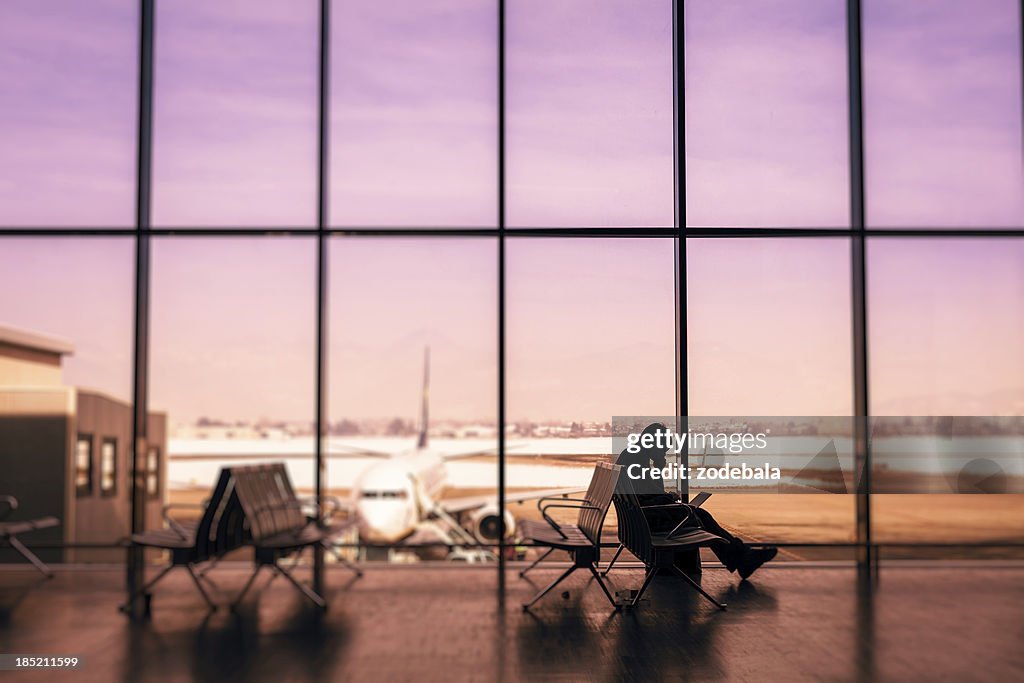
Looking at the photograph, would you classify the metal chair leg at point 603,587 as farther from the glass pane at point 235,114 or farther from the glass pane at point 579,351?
the glass pane at point 235,114

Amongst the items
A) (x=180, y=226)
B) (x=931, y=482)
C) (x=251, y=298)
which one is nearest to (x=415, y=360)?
(x=251, y=298)

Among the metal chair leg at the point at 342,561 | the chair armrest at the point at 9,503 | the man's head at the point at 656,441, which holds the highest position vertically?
the man's head at the point at 656,441

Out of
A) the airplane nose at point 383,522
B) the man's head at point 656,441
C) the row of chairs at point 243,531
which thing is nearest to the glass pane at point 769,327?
the man's head at point 656,441

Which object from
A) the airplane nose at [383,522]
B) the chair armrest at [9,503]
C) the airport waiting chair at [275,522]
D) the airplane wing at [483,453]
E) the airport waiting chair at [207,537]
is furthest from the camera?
the airplane nose at [383,522]

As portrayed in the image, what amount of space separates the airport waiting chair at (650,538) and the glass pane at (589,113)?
200 cm

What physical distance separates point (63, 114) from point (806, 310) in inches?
212

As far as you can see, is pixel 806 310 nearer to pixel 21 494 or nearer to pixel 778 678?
pixel 778 678

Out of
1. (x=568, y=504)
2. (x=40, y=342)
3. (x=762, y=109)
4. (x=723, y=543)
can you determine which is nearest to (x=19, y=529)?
(x=40, y=342)

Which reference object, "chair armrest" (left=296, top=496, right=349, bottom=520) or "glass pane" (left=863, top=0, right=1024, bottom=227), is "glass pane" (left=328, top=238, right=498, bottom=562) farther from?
"glass pane" (left=863, top=0, right=1024, bottom=227)

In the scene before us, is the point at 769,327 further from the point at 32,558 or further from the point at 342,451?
the point at 32,558

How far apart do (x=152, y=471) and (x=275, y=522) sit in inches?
55.6

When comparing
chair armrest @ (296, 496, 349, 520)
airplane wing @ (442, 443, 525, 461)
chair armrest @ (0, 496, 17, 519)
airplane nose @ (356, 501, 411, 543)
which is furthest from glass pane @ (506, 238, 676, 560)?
chair armrest @ (0, 496, 17, 519)

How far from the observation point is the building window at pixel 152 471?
20.5 ft

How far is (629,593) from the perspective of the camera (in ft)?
14.9
